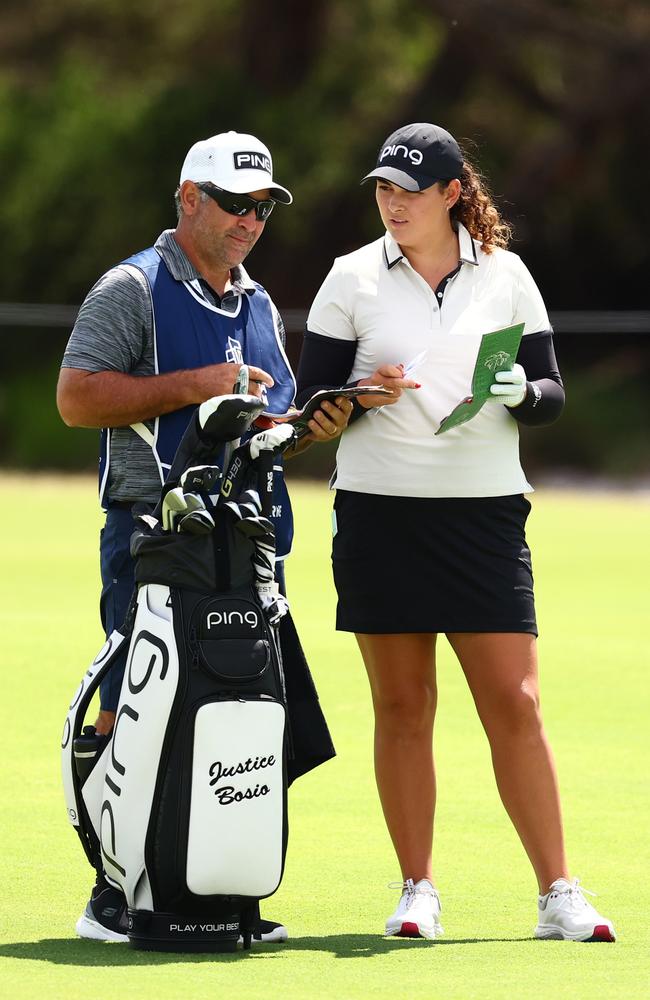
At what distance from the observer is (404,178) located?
433 cm

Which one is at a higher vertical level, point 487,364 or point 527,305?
point 527,305

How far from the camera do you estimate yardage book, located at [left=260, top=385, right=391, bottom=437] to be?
4.17 m

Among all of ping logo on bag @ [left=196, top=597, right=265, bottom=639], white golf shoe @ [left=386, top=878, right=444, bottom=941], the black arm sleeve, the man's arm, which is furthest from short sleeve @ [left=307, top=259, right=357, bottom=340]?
white golf shoe @ [left=386, top=878, right=444, bottom=941]

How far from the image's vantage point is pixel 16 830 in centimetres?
522

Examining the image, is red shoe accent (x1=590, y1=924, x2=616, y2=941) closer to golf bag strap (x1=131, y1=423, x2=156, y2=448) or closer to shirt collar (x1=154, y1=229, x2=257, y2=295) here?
golf bag strap (x1=131, y1=423, x2=156, y2=448)

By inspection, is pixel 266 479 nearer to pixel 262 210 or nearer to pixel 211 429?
pixel 211 429

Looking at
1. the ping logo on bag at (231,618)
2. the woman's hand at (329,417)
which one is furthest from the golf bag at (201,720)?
Answer: the woman's hand at (329,417)

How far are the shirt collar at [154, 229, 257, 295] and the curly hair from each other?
1.88ft

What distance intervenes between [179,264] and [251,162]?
0.95ft

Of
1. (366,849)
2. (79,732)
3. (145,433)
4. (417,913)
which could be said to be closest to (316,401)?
(145,433)

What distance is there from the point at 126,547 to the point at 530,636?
0.99 metres

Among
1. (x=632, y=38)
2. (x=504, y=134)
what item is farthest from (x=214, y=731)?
(x=504, y=134)

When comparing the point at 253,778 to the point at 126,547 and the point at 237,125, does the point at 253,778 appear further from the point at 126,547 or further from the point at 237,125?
the point at 237,125

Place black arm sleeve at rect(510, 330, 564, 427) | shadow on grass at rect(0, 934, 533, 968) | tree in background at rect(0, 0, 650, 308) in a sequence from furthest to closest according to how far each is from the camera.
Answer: tree in background at rect(0, 0, 650, 308)
black arm sleeve at rect(510, 330, 564, 427)
shadow on grass at rect(0, 934, 533, 968)
